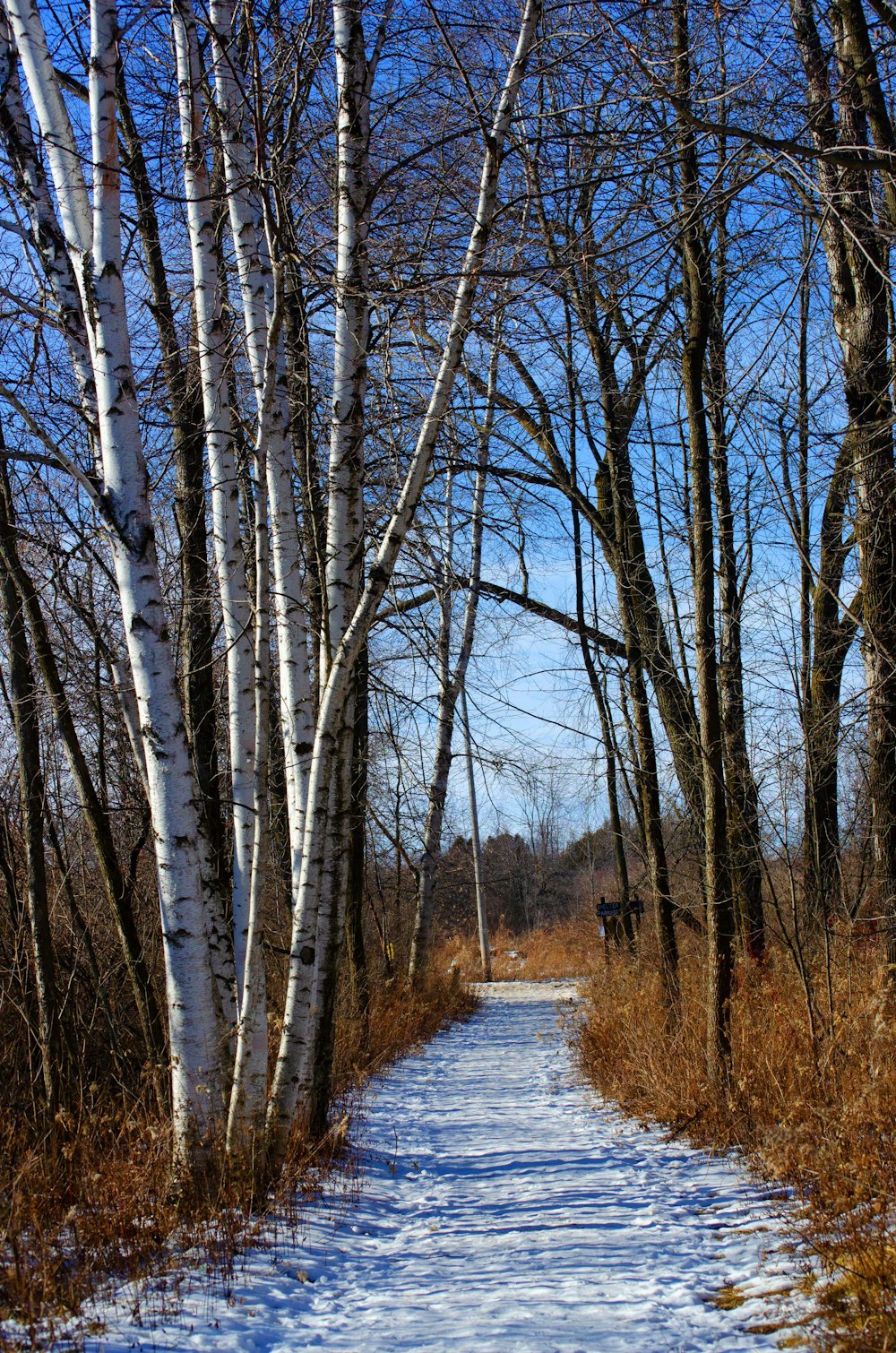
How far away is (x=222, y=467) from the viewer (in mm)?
5215

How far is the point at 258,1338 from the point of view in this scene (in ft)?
9.53

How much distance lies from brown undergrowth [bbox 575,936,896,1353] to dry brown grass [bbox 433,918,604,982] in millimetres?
12193

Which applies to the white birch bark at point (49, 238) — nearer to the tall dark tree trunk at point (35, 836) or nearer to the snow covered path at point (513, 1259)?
the tall dark tree trunk at point (35, 836)

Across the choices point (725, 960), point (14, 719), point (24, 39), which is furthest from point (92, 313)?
point (725, 960)

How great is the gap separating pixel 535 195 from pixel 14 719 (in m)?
5.20

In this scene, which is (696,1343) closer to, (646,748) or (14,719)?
(646,748)

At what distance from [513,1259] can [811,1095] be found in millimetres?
2252

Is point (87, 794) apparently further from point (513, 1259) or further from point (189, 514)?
point (513, 1259)

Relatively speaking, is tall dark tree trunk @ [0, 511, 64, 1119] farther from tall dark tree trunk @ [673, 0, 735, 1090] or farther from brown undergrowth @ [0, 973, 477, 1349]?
tall dark tree trunk @ [673, 0, 735, 1090]

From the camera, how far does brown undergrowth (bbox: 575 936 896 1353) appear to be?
3008 mm

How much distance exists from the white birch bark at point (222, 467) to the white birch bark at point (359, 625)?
1.09 feet

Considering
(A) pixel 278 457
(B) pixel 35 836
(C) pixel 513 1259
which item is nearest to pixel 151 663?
(A) pixel 278 457

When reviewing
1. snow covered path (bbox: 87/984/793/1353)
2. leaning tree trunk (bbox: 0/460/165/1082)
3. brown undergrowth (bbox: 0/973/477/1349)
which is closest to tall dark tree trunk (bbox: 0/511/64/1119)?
leaning tree trunk (bbox: 0/460/165/1082)

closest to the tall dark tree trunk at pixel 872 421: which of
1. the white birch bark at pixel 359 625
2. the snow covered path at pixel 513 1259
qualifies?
the snow covered path at pixel 513 1259
